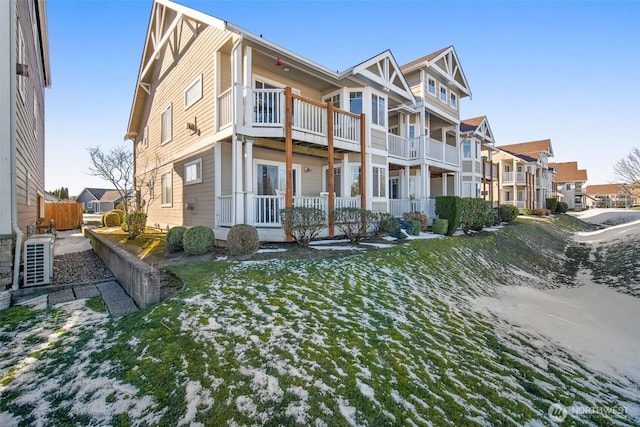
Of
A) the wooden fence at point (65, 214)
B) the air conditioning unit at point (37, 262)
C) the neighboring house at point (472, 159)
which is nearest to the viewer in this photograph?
the air conditioning unit at point (37, 262)

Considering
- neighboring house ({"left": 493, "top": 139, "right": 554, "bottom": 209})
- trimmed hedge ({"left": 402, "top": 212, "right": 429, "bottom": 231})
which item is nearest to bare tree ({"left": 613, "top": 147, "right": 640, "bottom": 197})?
neighboring house ({"left": 493, "top": 139, "right": 554, "bottom": 209})

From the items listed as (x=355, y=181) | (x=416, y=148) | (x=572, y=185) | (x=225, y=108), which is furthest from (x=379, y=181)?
(x=572, y=185)

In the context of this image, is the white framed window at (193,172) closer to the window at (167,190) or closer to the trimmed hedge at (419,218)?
the window at (167,190)

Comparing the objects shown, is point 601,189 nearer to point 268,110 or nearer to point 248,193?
point 268,110

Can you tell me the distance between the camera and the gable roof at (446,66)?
17.4 meters

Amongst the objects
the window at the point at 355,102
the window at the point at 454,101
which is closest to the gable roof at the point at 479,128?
the window at the point at 454,101

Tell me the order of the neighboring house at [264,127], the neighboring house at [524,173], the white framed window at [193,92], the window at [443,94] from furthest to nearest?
the neighboring house at [524,173], the window at [443,94], the white framed window at [193,92], the neighboring house at [264,127]

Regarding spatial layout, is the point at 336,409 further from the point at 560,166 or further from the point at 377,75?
the point at 560,166

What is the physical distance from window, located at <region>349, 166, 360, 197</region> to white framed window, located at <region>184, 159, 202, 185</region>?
6412mm

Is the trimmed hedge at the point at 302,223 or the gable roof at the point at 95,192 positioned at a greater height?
the gable roof at the point at 95,192

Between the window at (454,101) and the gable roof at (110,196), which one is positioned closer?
the window at (454,101)

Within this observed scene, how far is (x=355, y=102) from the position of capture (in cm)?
1315

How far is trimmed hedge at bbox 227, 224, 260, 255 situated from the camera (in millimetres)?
7820

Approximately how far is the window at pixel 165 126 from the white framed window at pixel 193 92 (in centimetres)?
228
